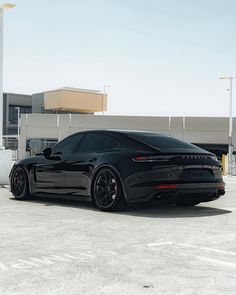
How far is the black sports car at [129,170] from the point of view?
8070 mm

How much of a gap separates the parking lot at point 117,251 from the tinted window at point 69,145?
4.29 ft

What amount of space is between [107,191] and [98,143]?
105 cm

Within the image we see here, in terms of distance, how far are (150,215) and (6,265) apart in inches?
145

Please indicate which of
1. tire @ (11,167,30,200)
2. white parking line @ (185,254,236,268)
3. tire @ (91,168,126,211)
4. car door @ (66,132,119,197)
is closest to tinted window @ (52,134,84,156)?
car door @ (66,132,119,197)

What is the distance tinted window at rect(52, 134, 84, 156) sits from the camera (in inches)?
373

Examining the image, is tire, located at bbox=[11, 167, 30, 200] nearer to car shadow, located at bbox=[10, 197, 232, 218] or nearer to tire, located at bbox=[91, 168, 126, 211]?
car shadow, located at bbox=[10, 197, 232, 218]

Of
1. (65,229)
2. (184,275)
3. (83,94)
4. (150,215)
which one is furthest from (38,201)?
(83,94)

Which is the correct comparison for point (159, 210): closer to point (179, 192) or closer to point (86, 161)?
point (179, 192)

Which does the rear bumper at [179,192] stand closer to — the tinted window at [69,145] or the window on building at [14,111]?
the tinted window at [69,145]

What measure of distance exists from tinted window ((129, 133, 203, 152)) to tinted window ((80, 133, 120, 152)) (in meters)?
0.34

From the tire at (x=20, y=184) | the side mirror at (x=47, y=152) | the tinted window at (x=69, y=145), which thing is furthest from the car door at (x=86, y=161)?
the tire at (x=20, y=184)

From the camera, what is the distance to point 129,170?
321 inches

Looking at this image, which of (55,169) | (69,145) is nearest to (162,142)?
(69,145)

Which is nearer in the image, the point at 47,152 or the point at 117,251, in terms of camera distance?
the point at 117,251
